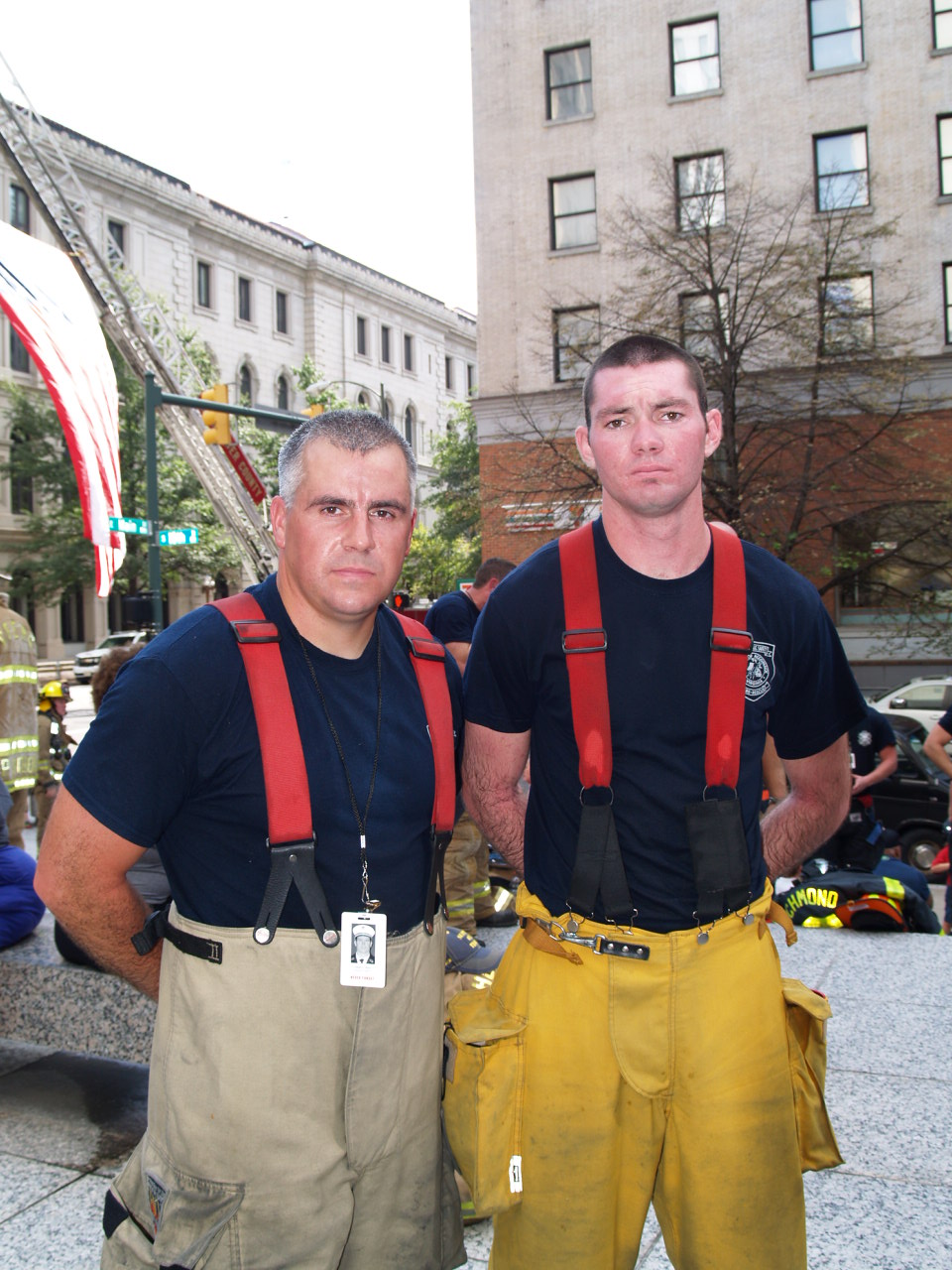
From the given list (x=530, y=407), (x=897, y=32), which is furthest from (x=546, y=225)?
(x=897, y=32)

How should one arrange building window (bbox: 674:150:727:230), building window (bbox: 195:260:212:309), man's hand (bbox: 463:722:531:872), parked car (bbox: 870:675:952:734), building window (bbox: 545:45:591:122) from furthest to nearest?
building window (bbox: 195:260:212:309) → building window (bbox: 545:45:591:122) → building window (bbox: 674:150:727:230) → parked car (bbox: 870:675:952:734) → man's hand (bbox: 463:722:531:872)

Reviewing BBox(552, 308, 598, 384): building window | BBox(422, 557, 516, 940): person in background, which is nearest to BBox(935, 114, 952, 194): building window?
BBox(552, 308, 598, 384): building window

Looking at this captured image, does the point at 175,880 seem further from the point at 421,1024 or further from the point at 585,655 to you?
the point at 585,655

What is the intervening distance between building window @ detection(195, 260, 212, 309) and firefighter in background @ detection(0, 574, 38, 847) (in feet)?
142

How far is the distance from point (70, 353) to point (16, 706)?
254 centimetres

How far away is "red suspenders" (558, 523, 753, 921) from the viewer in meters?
2.29

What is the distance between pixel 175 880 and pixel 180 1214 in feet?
2.06

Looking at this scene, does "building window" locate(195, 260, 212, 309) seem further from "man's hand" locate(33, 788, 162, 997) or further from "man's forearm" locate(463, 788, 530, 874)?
"man's hand" locate(33, 788, 162, 997)

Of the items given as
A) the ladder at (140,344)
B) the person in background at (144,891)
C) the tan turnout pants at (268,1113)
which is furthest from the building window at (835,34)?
the tan turnout pants at (268,1113)

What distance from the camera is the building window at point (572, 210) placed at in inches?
1030

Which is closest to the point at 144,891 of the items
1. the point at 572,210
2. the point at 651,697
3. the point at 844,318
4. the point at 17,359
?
the point at 651,697

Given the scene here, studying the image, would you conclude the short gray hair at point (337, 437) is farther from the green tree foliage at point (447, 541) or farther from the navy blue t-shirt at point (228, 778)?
the green tree foliage at point (447, 541)

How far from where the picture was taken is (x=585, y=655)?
2344mm

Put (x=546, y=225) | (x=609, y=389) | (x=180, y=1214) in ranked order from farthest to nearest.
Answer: (x=546, y=225) < (x=609, y=389) < (x=180, y=1214)
